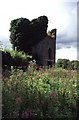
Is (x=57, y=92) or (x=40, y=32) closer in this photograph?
(x=57, y=92)

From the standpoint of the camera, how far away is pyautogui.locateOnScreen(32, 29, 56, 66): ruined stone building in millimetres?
20422

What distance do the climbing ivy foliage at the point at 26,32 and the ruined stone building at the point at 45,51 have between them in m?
0.74

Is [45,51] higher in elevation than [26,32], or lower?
lower

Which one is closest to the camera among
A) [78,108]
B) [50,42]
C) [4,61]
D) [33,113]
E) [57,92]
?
[33,113]

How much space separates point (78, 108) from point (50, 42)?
18.6 metres

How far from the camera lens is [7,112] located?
343 cm

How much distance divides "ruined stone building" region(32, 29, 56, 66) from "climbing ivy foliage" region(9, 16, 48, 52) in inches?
29.2

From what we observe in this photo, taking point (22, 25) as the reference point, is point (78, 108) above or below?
below

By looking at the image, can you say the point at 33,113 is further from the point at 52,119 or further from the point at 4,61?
the point at 4,61

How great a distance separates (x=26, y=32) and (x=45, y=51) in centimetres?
396

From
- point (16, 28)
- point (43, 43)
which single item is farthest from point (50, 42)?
point (16, 28)

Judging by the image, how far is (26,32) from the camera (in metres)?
20.6

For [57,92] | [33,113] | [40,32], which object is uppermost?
[40,32]

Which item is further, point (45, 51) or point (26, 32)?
point (45, 51)
